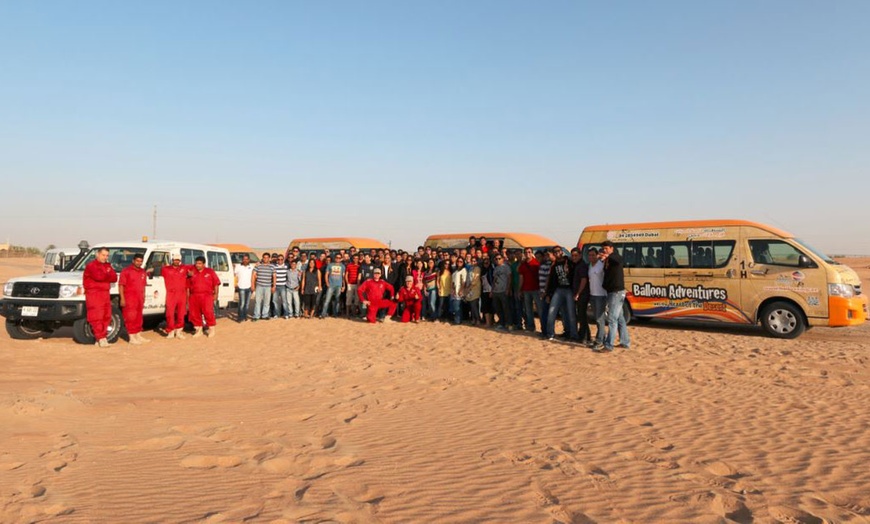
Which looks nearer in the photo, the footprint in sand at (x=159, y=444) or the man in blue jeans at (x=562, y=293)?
the footprint in sand at (x=159, y=444)

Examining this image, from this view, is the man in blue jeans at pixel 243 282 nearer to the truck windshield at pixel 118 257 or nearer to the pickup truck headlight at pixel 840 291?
the truck windshield at pixel 118 257

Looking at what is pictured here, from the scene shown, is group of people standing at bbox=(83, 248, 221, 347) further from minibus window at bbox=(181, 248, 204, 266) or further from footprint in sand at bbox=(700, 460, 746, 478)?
footprint in sand at bbox=(700, 460, 746, 478)

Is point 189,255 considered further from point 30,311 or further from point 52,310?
point 30,311

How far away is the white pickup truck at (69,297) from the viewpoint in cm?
906

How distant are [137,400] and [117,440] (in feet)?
4.67

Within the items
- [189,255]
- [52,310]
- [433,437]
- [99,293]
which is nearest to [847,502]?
[433,437]

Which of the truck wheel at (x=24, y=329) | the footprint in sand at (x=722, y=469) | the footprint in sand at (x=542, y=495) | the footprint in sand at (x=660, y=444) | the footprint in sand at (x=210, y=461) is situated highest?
the truck wheel at (x=24, y=329)

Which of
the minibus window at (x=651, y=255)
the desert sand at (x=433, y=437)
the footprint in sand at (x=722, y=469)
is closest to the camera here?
the desert sand at (x=433, y=437)

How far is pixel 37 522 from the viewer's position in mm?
2992

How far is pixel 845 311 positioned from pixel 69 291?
1403cm

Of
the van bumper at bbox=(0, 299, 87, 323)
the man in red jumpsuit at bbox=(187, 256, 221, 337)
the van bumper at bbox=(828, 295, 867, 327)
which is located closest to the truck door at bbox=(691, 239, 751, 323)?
the van bumper at bbox=(828, 295, 867, 327)

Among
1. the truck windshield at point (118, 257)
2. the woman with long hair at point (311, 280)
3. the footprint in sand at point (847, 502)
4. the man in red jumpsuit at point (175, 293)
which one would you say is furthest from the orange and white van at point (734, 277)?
the truck windshield at point (118, 257)

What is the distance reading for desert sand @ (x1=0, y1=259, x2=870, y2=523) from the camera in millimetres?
3314

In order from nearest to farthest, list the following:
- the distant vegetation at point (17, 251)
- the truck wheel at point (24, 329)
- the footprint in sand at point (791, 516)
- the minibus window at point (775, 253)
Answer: the footprint in sand at point (791, 516), the truck wheel at point (24, 329), the minibus window at point (775, 253), the distant vegetation at point (17, 251)
